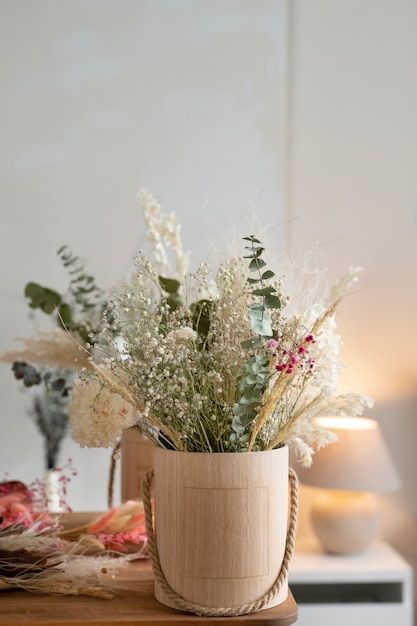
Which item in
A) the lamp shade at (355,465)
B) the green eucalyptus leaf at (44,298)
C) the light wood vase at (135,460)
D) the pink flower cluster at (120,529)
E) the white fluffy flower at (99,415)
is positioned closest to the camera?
the white fluffy flower at (99,415)

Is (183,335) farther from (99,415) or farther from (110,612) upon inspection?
(110,612)

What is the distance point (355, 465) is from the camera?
2260 mm

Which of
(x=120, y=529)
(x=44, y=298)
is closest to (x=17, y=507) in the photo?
(x=120, y=529)

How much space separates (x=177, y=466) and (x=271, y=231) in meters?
1.53

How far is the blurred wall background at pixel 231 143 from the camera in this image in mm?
2535

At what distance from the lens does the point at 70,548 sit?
136cm

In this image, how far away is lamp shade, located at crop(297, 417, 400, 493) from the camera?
225cm

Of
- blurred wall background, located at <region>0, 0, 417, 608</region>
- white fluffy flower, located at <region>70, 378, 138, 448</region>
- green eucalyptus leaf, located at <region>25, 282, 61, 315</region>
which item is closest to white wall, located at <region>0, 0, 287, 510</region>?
blurred wall background, located at <region>0, 0, 417, 608</region>

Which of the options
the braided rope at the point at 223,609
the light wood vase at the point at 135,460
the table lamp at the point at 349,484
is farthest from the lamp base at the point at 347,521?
the braided rope at the point at 223,609

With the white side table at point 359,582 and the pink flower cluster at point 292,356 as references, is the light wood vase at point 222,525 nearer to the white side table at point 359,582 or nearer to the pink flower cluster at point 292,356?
the pink flower cluster at point 292,356

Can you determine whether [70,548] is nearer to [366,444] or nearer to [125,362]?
[125,362]

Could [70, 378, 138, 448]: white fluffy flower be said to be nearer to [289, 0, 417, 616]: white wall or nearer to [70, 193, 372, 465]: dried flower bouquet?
[70, 193, 372, 465]: dried flower bouquet

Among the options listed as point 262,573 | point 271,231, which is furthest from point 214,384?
point 271,231

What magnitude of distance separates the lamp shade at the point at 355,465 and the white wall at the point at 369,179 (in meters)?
0.28
